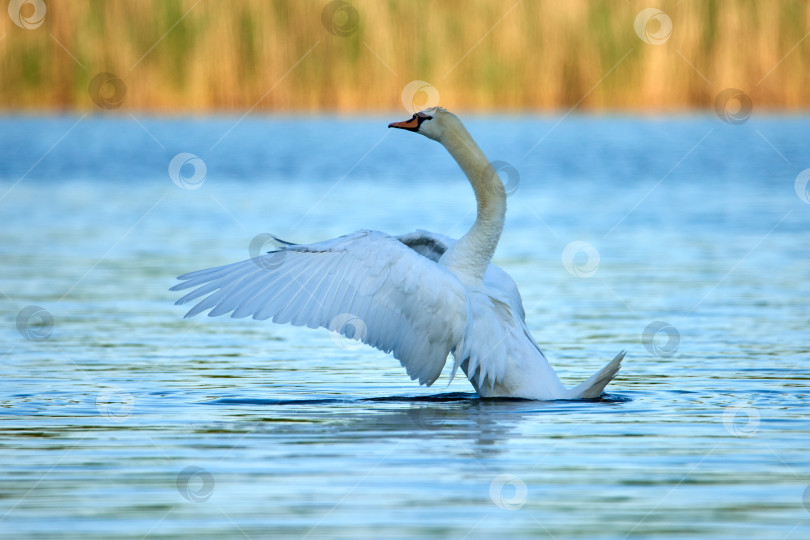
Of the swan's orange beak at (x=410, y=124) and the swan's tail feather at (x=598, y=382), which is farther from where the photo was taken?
the swan's orange beak at (x=410, y=124)

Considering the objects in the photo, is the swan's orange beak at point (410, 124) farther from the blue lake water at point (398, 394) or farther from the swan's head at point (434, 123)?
the blue lake water at point (398, 394)

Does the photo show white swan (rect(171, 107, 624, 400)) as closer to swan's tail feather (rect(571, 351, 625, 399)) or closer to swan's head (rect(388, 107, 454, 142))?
swan's tail feather (rect(571, 351, 625, 399))

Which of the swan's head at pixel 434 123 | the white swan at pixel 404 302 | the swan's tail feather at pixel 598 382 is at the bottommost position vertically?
the swan's tail feather at pixel 598 382

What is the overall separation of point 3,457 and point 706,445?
3.57 meters

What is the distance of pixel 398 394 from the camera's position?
8.65 m

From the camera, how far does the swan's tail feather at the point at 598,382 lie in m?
7.56

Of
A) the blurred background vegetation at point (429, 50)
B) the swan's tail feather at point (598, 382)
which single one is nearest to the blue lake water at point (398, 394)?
the swan's tail feather at point (598, 382)

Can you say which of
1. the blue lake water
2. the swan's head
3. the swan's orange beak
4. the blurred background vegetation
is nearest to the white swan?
the blue lake water

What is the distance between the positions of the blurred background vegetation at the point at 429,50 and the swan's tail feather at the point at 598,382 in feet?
82.0

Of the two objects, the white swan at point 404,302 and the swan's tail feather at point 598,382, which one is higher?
the white swan at point 404,302

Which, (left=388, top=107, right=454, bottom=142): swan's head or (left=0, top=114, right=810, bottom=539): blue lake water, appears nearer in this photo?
(left=0, top=114, right=810, bottom=539): blue lake water

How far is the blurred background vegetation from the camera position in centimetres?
3300

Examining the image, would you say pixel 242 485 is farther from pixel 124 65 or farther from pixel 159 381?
pixel 124 65

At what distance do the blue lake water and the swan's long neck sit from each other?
0.88 m
